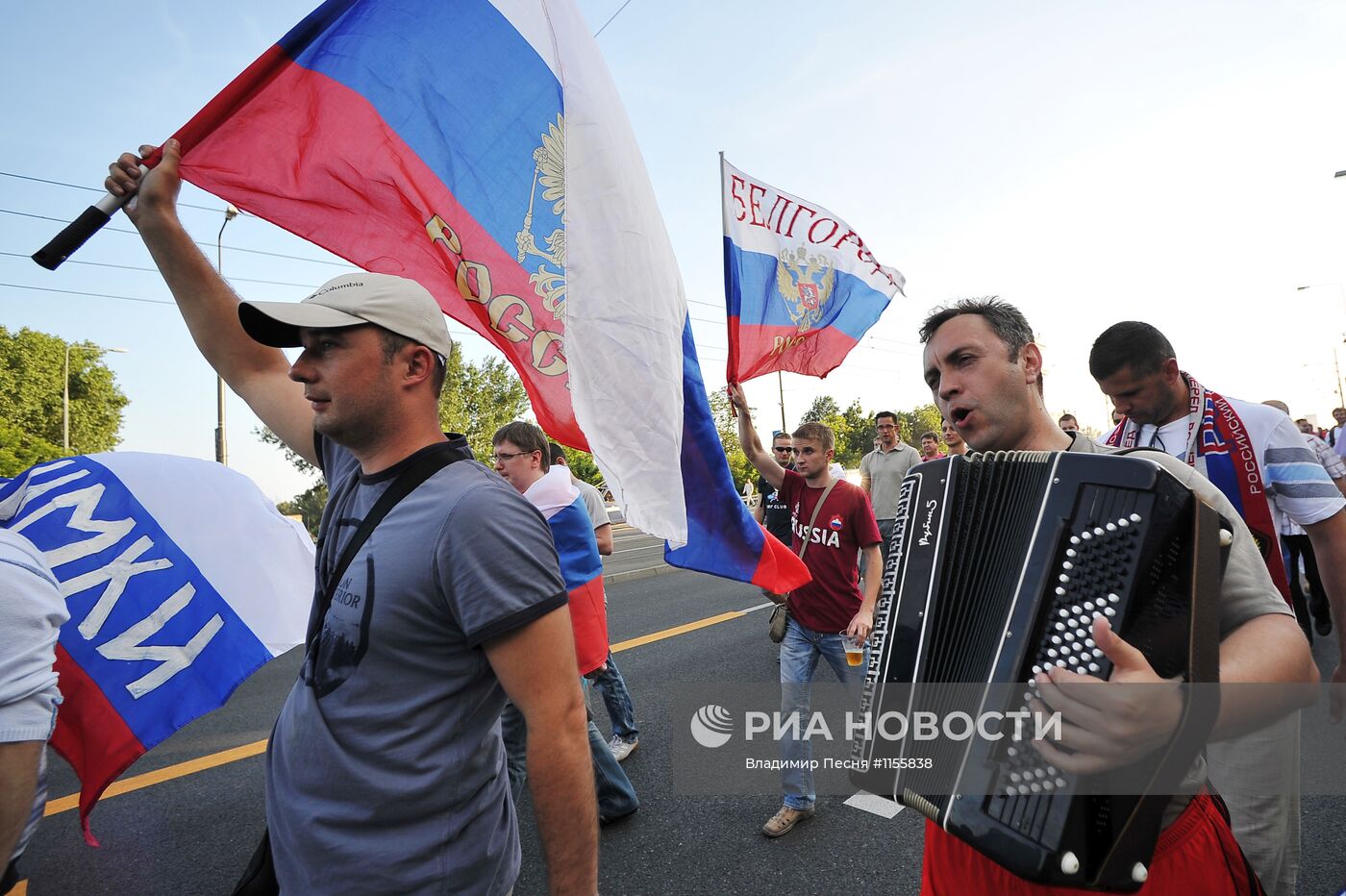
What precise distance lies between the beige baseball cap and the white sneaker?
10.9ft

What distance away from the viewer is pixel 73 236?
192 cm

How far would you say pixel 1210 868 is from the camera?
4.35 feet

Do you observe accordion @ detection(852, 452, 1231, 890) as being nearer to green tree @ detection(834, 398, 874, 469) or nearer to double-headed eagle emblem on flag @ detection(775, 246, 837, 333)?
double-headed eagle emblem on flag @ detection(775, 246, 837, 333)

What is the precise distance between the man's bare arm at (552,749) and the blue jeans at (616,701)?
291 cm

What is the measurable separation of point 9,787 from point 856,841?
3105mm

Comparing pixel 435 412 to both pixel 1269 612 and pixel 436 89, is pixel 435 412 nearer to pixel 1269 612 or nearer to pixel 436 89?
pixel 436 89

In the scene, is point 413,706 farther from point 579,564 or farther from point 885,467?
point 885,467

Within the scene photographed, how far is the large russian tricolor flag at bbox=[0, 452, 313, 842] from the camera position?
229 cm

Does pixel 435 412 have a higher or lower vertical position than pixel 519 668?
higher

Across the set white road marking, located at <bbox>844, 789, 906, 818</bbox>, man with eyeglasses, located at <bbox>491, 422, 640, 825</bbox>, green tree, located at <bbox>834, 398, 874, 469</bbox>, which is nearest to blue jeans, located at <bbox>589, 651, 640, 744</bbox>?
man with eyeglasses, located at <bbox>491, 422, 640, 825</bbox>

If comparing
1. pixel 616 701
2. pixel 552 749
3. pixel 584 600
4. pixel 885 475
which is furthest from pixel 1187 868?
pixel 885 475

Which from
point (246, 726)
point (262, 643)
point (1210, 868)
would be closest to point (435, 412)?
point (262, 643)

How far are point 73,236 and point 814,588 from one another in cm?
339

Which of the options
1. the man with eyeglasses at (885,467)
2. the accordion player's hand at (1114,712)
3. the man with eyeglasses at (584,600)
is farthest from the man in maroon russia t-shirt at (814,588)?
the man with eyeglasses at (885,467)
